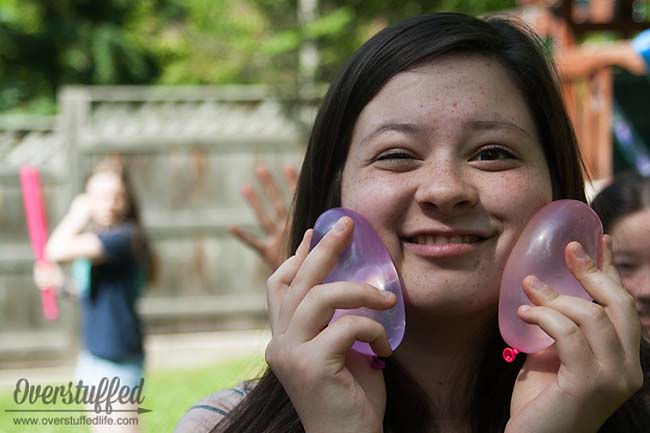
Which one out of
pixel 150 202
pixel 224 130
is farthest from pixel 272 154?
pixel 150 202

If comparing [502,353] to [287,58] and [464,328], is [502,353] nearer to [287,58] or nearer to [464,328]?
[464,328]

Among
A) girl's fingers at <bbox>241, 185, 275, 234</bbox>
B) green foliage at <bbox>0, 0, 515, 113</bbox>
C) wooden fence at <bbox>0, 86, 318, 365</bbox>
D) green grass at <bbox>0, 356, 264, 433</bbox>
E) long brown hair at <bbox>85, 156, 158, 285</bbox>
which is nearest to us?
green grass at <bbox>0, 356, 264, 433</bbox>

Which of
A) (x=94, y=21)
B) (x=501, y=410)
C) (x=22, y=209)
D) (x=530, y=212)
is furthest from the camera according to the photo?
(x=94, y=21)

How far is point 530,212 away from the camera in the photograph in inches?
58.4

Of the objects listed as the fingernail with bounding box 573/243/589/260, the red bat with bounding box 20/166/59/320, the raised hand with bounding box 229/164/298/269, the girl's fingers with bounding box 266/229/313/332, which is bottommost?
the red bat with bounding box 20/166/59/320

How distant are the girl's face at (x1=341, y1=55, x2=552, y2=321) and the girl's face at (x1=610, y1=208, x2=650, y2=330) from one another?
1260 millimetres

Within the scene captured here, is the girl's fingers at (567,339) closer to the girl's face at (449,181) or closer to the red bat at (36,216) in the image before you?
the girl's face at (449,181)

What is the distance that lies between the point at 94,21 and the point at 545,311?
24.8m

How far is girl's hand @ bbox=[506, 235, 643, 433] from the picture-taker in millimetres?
1320

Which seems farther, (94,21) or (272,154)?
(94,21)

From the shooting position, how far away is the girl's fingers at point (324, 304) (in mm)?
1363

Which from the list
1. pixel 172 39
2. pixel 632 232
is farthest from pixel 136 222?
pixel 172 39

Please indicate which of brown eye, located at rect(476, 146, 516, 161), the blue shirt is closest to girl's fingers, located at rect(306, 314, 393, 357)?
brown eye, located at rect(476, 146, 516, 161)

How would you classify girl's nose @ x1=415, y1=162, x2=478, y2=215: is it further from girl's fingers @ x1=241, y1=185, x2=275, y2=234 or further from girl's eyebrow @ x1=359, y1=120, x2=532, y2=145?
girl's fingers @ x1=241, y1=185, x2=275, y2=234
